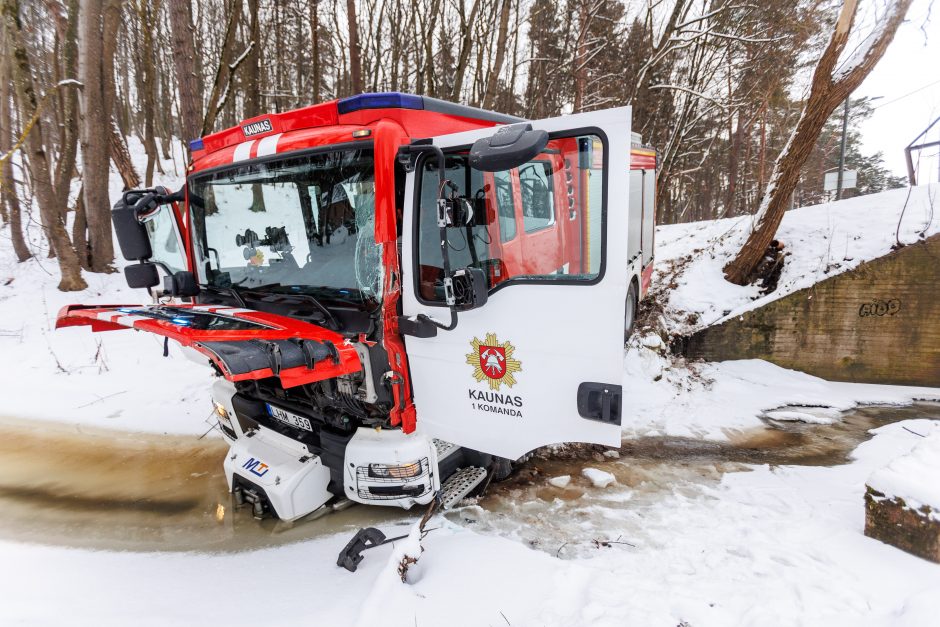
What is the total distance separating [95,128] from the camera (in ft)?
27.4

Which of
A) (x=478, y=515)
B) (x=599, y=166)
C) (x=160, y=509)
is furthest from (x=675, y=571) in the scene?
(x=160, y=509)

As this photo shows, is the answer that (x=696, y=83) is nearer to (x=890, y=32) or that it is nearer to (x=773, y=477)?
(x=890, y=32)

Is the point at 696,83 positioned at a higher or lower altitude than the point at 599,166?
higher

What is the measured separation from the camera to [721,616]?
90.4 inches

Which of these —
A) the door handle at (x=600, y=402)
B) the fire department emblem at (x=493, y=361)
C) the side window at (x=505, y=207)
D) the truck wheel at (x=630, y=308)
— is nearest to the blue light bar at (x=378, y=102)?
the side window at (x=505, y=207)

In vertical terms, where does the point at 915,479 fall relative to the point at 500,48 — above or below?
below

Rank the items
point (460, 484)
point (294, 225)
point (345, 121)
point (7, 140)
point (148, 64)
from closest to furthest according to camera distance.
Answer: point (345, 121)
point (294, 225)
point (460, 484)
point (148, 64)
point (7, 140)

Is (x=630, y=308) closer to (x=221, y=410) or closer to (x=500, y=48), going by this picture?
(x=221, y=410)

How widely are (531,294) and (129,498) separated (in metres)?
3.64

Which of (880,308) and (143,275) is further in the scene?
(880,308)

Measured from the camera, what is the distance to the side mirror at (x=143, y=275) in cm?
380

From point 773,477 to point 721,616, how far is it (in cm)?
203

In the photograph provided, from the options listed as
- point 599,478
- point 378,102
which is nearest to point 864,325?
point 599,478

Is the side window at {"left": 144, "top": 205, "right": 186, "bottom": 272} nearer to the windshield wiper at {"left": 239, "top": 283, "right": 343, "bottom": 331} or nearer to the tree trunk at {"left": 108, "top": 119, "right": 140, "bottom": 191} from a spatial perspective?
the windshield wiper at {"left": 239, "top": 283, "right": 343, "bottom": 331}
